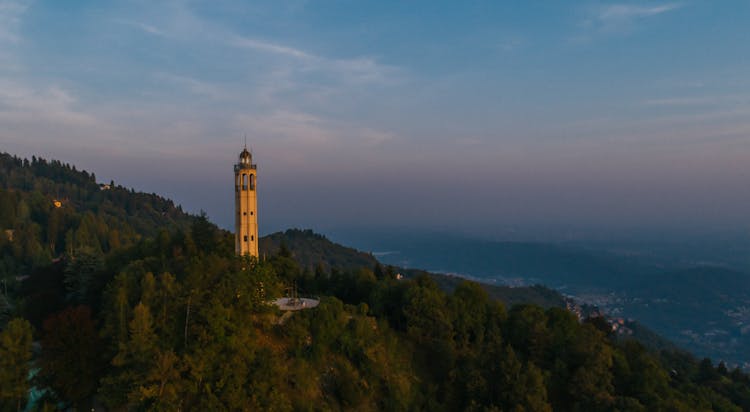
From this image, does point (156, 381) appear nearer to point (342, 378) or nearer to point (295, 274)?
point (342, 378)

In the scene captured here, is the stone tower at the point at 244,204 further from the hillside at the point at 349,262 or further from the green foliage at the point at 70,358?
the hillside at the point at 349,262

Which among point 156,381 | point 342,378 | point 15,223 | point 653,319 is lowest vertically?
Result: point 653,319

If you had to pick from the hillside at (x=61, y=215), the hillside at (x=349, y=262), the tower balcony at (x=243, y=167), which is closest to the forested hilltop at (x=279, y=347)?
the tower balcony at (x=243, y=167)

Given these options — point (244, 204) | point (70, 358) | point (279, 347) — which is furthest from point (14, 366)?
point (244, 204)

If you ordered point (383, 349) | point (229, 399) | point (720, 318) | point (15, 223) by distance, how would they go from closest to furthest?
point (229, 399)
point (383, 349)
point (15, 223)
point (720, 318)

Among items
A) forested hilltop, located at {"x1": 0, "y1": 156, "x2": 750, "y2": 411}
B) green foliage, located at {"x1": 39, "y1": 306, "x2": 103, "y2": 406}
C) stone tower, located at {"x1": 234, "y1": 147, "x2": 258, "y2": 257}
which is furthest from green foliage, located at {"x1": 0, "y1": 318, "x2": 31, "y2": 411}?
stone tower, located at {"x1": 234, "y1": 147, "x2": 258, "y2": 257}

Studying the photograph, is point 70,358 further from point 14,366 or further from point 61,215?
point 61,215

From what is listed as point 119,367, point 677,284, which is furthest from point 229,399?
point 677,284
